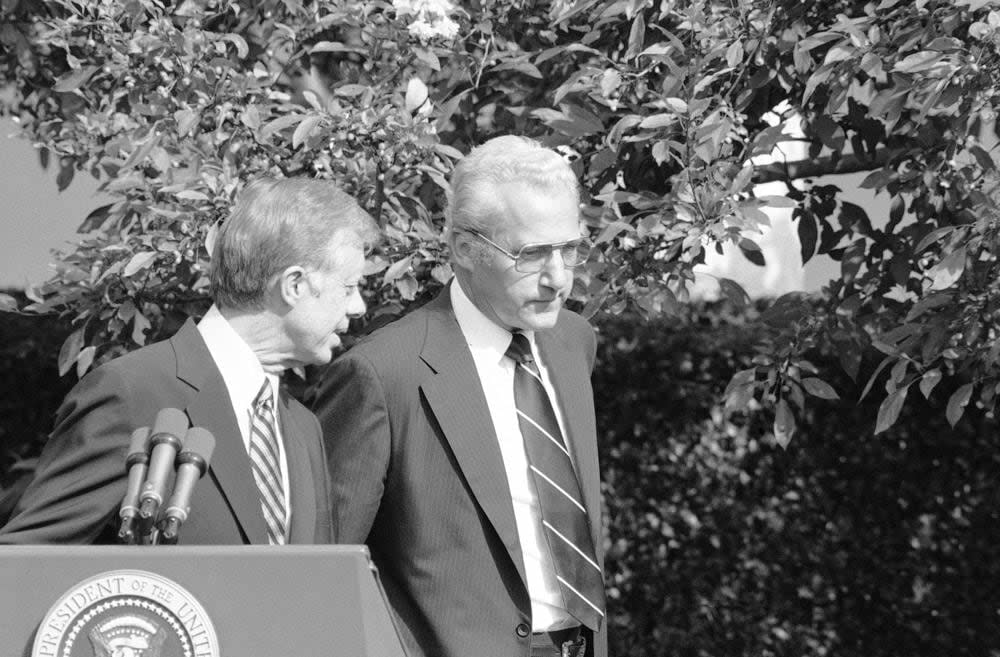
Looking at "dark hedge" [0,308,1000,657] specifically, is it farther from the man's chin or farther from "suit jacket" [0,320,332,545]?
"suit jacket" [0,320,332,545]

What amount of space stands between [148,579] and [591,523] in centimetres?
134

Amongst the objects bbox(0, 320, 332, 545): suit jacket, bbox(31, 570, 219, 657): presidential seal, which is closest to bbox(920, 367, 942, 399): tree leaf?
bbox(0, 320, 332, 545): suit jacket

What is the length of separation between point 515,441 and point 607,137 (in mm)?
1003

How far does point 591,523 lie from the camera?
10.7 ft

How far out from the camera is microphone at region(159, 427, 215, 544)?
2215 millimetres

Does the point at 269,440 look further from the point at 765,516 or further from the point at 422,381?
the point at 765,516

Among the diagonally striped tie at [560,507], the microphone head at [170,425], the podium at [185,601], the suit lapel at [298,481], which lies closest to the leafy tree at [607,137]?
the diagonally striped tie at [560,507]

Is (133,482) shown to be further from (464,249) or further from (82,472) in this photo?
(464,249)

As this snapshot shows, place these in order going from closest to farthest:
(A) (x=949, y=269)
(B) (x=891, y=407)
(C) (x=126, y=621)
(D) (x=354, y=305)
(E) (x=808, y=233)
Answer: (C) (x=126, y=621) → (D) (x=354, y=305) → (A) (x=949, y=269) → (B) (x=891, y=407) → (E) (x=808, y=233)

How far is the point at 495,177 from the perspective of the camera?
329cm

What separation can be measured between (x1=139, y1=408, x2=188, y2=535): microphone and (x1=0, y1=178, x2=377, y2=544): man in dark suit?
29 cm

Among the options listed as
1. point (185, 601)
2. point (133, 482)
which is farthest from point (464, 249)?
point (185, 601)

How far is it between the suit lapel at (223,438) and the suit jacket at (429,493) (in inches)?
13.9

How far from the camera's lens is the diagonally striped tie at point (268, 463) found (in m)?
2.83
